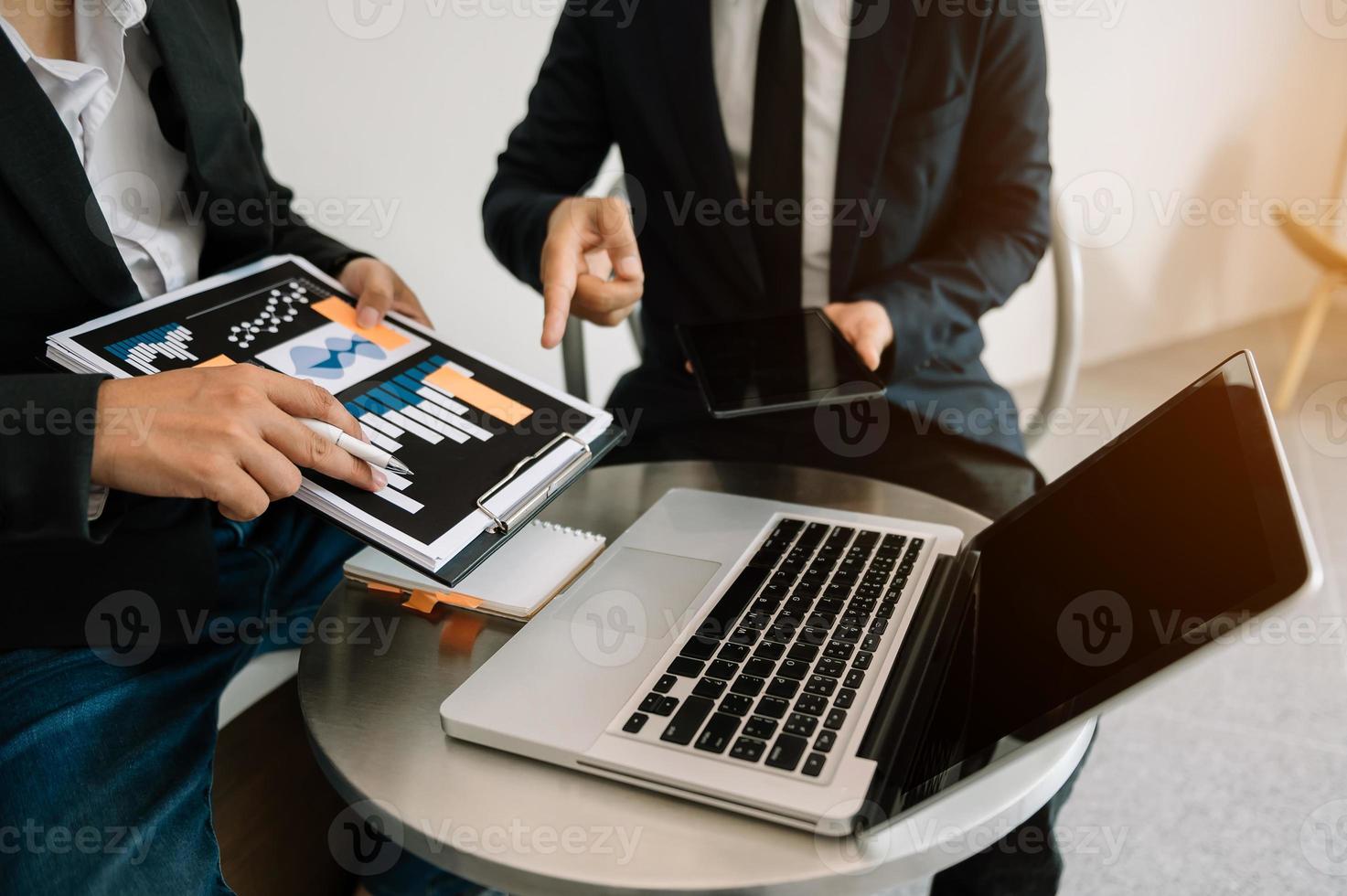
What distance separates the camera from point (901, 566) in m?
0.80

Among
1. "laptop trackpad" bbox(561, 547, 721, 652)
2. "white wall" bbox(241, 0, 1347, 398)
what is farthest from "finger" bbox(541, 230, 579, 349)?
"white wall" bbox(241, 0, 1347, 398)

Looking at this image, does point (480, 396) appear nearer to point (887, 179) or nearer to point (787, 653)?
point (787, 653)

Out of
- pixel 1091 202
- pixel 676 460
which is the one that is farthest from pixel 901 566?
pixel 1091 202

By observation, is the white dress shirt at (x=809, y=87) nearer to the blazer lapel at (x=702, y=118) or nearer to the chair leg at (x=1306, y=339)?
the blazer lapel at (x=702, y=118)

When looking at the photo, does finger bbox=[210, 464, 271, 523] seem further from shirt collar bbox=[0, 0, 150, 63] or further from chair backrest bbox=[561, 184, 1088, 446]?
chair backrest bbox=[561, 184, 1088, 446]

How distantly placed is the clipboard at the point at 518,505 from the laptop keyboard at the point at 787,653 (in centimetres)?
16

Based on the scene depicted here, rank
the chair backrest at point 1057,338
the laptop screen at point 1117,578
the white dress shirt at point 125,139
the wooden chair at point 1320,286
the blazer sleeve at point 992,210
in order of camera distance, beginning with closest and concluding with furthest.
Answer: the laptop screen at point 1117,578
the white dress shirt at point 125,139
the blazer sleeve at point 992,210
the chair backrest at point 1057,338
the wooden chair at point 1320,286

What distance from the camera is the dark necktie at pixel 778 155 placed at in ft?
4.07

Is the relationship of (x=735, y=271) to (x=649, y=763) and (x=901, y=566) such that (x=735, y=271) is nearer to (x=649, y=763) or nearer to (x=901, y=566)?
(x=901, y=566)

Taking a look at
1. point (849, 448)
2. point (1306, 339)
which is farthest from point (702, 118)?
Answer: point (1306, 339)

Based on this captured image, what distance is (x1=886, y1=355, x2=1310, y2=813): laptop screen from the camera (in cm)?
49

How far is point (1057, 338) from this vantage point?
151 centimetres

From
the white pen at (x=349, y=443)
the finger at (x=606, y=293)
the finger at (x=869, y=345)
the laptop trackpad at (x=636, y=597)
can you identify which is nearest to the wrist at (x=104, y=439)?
the white pen at (x=349, y=443)

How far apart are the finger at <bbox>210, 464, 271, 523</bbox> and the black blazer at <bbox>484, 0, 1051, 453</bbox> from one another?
61 cm
